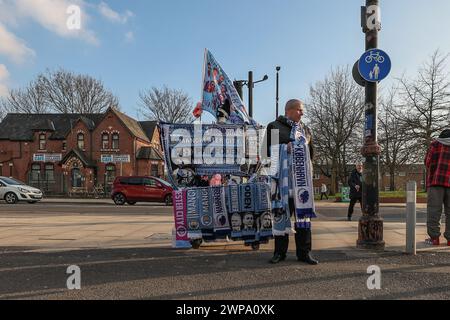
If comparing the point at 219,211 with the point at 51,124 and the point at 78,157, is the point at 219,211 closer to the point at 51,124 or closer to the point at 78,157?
the point at 78,157

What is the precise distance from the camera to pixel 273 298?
12.2 ft

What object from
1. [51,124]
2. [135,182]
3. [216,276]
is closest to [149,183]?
[135,182]

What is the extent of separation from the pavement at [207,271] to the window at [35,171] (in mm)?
37558

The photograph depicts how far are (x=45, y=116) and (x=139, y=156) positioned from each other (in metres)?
12.5

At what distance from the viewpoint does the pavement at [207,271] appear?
3895mm

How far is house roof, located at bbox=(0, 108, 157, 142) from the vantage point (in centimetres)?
4159

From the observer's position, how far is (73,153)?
38969 millimetres

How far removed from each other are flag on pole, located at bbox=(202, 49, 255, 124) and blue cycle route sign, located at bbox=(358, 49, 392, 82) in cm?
199

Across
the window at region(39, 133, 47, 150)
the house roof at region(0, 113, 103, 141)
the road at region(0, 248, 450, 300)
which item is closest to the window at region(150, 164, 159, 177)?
the house roof at region(0, 113, 103, 141)

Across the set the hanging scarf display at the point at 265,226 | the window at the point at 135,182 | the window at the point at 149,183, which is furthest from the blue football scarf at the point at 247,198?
the window at the point at 135,182

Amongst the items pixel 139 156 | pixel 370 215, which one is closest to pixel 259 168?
pixel 370 215

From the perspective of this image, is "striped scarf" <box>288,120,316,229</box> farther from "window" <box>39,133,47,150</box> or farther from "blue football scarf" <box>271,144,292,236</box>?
"window" <box>39,133,47,150</box>

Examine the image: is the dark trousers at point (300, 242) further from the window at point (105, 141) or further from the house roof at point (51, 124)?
the window at point (105, 141)

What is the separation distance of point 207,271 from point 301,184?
1.65 meters
